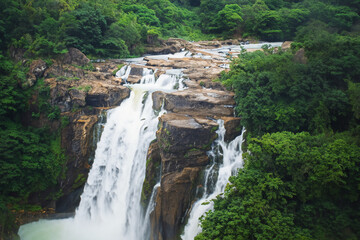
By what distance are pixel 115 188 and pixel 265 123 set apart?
8620mm

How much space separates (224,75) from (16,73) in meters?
13.5

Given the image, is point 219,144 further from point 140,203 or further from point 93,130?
point 93,130

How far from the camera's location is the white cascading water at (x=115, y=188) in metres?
12.7

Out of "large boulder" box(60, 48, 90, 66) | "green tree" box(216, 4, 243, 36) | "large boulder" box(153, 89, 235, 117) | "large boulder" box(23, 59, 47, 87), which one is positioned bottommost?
"large boulder" box(153, 89, 235, 117)

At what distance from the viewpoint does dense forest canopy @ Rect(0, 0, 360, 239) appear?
8.30m

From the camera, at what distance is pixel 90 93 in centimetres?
1542

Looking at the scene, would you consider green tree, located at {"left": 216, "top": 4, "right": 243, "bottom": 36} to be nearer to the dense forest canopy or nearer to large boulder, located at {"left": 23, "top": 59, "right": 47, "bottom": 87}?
the dense forest canopy

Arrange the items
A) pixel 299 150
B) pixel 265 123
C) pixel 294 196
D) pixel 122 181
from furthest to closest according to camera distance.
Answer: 1. pixel 122 181
2. pixel 265 123
3. pixel 299 150
4. pixel 294 196

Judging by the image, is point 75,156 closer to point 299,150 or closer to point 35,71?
point 35,71

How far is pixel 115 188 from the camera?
535 inches

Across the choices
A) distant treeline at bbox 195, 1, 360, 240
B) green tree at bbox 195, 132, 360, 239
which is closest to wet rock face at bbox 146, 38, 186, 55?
distant treeline at bbox 195, 1, 360, 240

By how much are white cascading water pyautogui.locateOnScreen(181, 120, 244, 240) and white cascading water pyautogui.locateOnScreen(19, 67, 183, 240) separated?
9.07 feet

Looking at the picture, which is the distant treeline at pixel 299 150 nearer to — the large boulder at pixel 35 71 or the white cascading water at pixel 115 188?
the white cascading water at pixel 115 188

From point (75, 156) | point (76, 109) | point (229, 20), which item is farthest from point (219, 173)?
point (229, 20)
